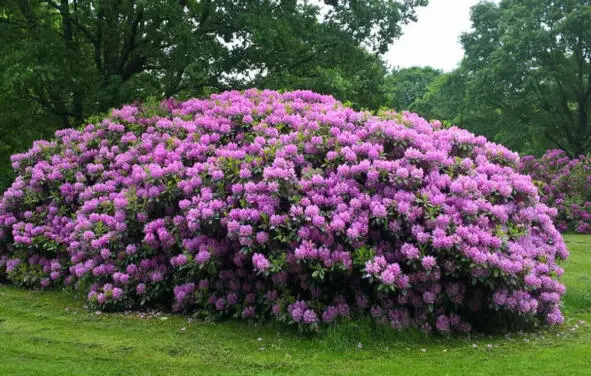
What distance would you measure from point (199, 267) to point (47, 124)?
9070 mm

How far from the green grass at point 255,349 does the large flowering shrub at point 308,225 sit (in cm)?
28

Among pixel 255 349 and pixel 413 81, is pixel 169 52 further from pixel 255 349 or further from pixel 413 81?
pixel 413 81

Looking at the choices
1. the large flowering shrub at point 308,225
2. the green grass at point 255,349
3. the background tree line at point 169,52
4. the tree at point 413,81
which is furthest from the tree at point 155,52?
the tree at point 413,81

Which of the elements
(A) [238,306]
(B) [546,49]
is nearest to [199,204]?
(A) [238,306]

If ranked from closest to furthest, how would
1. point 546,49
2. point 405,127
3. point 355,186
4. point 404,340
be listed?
point 404,340 → point 355,186 → point 405,127 → point 546,49

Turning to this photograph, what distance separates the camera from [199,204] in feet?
21.9

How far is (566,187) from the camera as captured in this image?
18.4 m

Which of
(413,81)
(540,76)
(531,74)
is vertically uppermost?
(413,81)

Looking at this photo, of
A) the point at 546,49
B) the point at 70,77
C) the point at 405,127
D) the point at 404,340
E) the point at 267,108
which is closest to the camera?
the point at 404,340

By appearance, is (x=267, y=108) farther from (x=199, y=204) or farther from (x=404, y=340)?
(x=404, y=340)

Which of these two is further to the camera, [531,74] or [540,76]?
[531,74]

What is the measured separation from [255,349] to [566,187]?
1568 centimetres

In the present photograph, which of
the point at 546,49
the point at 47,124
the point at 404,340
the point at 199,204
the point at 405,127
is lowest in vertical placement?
the point at 404,340

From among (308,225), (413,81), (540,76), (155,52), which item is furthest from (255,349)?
(413,81)
